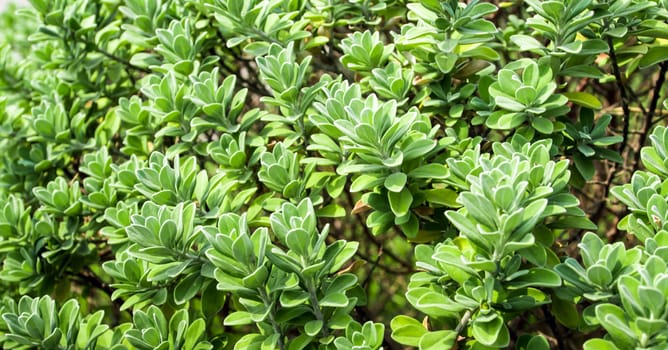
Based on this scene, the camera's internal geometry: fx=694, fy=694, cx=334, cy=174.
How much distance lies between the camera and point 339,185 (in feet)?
6.61

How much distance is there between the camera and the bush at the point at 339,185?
5.15 ft

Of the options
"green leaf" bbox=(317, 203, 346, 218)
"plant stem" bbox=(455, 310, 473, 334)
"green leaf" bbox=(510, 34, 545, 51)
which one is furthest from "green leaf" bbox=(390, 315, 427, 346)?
"green leaf" bbox=(510, 34, 545, 51)

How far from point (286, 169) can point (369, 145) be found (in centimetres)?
29

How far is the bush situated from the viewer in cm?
157

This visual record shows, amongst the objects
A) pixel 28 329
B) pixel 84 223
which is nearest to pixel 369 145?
pixel 28 329

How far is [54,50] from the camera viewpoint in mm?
2904

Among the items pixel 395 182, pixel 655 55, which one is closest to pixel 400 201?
pixel 395 182

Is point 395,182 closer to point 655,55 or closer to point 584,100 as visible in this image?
point 584,100

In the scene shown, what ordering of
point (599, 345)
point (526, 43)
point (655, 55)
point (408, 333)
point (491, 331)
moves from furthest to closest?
point (655, 55)
point (526, 43)
point (408, 333)
point (491, 331)
point (599, 345)

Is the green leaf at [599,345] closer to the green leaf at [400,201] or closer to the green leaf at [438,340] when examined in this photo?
the green leaf at [438,340]

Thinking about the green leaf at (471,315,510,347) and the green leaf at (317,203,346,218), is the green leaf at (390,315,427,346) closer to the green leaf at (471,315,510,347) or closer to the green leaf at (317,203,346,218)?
the green leaf at (471,315,510,347)

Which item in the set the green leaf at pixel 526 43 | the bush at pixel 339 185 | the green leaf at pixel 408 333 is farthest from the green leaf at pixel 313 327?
the green leaf at pixel 526 43

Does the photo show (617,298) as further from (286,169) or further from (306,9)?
(306,9)

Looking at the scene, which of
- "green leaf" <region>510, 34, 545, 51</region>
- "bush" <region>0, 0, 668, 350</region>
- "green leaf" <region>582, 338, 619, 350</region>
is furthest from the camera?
"green leaf" <region>510, 34, 545, 51</region>
